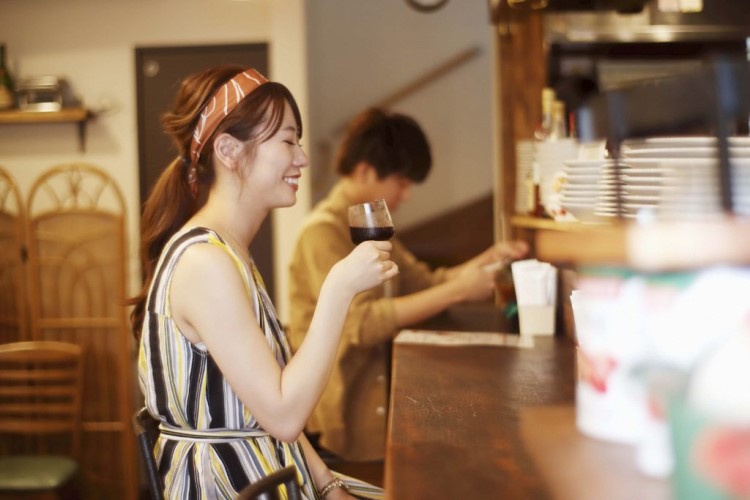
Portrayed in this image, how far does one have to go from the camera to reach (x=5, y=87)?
14.6 feet

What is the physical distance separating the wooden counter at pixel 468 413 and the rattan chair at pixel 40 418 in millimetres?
1735

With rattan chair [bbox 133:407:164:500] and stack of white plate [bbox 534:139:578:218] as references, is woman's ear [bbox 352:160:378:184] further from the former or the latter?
rattan chair [bbox 133:407:164:500]

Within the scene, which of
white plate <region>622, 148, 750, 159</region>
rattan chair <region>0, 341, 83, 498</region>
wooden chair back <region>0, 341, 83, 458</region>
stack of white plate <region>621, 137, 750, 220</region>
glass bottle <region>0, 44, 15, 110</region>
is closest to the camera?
stack of white plate <region>621, 137, 750, 220</region>

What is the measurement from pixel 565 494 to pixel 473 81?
4709 millimetres

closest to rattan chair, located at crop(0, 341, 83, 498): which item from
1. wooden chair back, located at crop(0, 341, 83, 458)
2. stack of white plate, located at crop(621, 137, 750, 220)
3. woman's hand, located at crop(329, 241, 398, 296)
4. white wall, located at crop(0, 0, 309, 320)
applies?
wooden chair back, located at crop(0, 341, 83, 458)

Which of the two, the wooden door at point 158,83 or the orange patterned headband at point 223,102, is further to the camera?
the wooden door at point 158,83

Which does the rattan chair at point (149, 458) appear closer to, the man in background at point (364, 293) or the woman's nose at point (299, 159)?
the woman's nose at point (299, 159)

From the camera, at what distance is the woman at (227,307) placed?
146 cm

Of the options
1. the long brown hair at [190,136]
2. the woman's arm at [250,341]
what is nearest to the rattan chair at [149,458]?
the woman's arm at [250,341]

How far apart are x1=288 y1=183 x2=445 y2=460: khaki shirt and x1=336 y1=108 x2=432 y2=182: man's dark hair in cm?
16

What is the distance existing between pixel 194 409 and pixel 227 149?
1.68 feet

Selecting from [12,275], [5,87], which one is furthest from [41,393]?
[5,87]

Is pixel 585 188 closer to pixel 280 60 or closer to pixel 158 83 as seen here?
pixel 280 60

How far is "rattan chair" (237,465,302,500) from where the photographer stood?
118 cm
